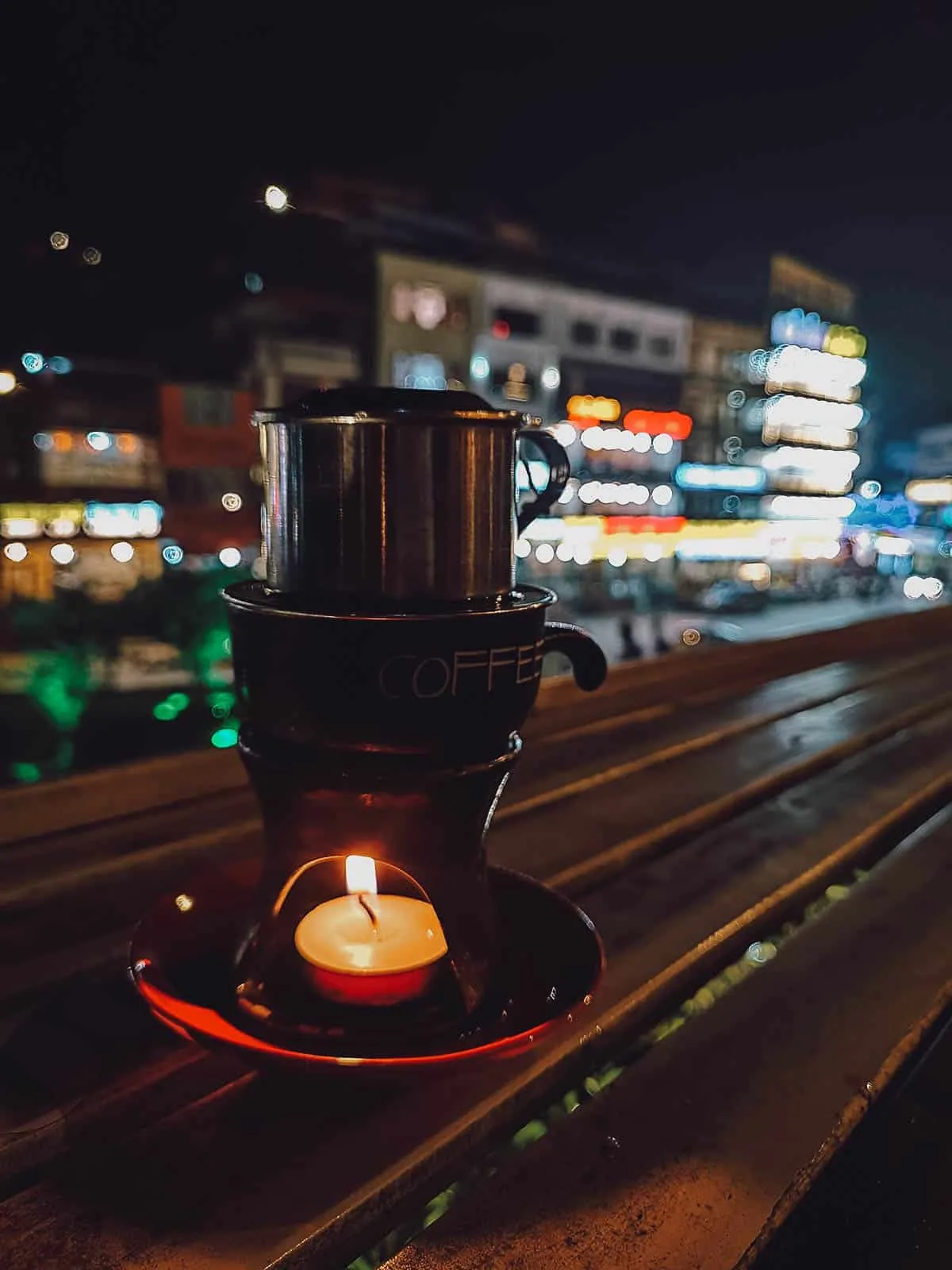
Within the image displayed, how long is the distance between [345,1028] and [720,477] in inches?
1308

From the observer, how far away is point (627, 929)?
4.22 ft

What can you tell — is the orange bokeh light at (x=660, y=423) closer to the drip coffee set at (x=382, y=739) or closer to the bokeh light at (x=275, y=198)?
the bokeh light at (x=275, y=198)

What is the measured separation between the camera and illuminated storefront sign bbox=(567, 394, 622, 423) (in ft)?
88.3

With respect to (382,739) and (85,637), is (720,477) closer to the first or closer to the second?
(85,637)

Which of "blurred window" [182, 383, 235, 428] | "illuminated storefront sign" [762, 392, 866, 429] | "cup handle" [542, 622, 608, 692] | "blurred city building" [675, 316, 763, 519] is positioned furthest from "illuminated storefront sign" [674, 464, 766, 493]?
"cup handle" [542, 622, 608, 692]

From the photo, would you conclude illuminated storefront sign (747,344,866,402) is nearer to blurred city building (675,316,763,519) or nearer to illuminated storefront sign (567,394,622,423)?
blurred city building (675,316,763,519)

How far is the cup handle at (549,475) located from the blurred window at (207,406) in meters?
20.7

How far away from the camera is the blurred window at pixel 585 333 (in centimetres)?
2672

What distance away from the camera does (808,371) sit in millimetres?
35031

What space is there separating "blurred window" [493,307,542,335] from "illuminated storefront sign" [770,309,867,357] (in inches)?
507

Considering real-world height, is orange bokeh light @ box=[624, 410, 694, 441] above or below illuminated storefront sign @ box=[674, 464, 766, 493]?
above

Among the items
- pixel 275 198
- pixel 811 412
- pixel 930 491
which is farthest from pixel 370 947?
pixel 930 491

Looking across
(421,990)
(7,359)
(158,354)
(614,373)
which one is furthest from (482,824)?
(614,373)

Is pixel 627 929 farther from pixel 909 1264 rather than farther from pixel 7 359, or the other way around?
pixel 7 359
